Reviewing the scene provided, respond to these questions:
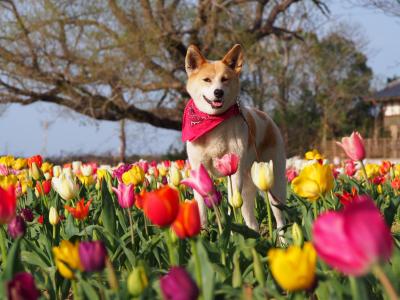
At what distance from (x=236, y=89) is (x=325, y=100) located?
2581cm

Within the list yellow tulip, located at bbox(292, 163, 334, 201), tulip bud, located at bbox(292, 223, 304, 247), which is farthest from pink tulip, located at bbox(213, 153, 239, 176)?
tulip bud, located at bbox(292, 223, 304, 247)

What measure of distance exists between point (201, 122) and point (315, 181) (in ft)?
5.41

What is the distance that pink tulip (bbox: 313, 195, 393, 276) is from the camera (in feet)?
3.04

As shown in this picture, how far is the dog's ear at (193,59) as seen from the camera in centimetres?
385

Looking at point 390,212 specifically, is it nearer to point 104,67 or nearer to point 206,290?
point 206,290

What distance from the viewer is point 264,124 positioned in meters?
4.08

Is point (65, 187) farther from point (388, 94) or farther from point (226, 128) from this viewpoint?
point (388, 94)

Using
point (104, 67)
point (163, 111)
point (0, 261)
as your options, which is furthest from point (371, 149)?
point (0, 261)

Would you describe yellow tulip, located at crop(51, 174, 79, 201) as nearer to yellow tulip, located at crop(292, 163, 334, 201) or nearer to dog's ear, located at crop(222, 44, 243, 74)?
yellow tulip, located at crop(292, 163, 334, 201)

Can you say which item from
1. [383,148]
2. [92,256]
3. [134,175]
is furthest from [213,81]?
[383,148]

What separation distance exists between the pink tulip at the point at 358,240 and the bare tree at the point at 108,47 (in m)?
17.0

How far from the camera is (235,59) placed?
3.97 m

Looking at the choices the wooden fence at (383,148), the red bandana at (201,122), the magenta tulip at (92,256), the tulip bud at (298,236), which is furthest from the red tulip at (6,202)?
the wooden fence at (383,148)

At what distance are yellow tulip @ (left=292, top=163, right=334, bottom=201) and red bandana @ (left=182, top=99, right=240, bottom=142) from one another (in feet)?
5.01
